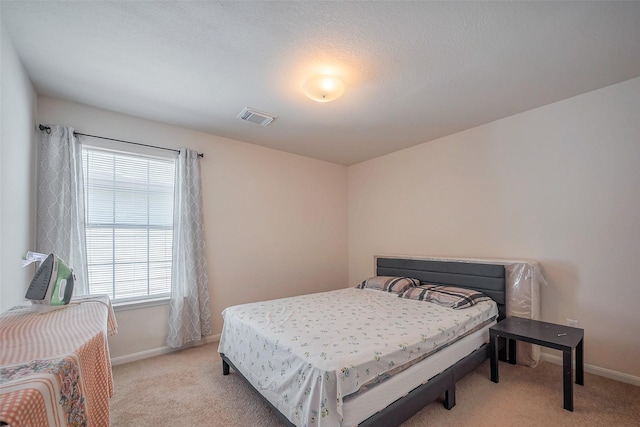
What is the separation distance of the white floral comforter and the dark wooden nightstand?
198 mm

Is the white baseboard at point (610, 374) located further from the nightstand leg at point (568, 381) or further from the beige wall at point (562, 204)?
the nightstand leg at point (568, 381)

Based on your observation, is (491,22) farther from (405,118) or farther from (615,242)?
(615,242)

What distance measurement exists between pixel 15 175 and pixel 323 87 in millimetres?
2393

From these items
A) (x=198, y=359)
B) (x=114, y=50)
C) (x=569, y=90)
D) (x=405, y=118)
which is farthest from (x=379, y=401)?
(x=569, y=90)

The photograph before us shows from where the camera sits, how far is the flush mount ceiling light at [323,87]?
2.22 m

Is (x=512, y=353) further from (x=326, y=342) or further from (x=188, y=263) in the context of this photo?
(x=188, y=263)

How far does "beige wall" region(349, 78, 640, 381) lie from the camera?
2.44 metres

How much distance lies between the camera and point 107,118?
2973mm

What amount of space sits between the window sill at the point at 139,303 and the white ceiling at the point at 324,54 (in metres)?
2.09

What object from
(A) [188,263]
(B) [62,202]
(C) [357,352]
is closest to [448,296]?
(C) [357,352]

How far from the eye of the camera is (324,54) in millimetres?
2031

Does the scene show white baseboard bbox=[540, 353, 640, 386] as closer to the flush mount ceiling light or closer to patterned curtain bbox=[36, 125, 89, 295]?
the flush mount ceiling light

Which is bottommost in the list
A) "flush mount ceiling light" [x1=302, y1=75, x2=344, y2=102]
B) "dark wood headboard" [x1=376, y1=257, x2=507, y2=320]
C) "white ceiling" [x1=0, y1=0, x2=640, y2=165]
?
"dark wood headboard" [x1=376, y1=257, x2=507, y2=320]

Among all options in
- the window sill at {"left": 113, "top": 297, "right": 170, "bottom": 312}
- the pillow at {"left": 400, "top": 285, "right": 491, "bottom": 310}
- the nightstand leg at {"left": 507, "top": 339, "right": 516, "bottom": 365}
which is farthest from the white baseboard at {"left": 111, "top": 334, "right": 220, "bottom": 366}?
the nightstand leg at {"left": 507, "top": 339, "right": 516, "bottom": 365}
